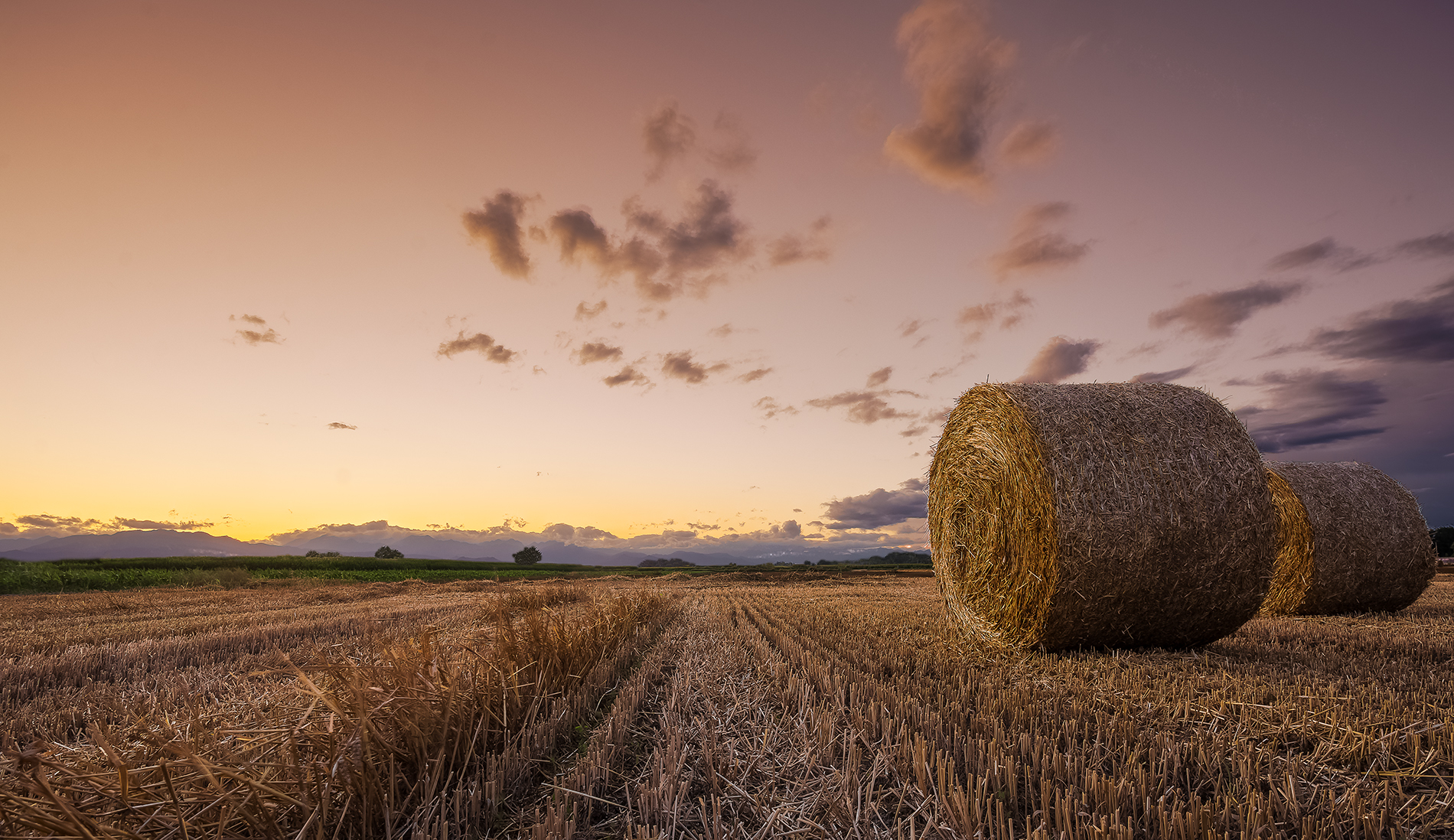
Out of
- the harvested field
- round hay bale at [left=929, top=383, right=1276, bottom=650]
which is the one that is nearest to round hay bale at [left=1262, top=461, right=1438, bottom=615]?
round hay bale at [left=929, top=383, right=1276, bottom=650]

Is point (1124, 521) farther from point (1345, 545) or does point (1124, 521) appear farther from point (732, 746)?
point (1345, 545)

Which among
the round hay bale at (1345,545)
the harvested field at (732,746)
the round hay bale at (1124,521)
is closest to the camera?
the harvested field at (732,746)

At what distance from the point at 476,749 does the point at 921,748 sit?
1.94 meters

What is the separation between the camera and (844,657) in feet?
17.6

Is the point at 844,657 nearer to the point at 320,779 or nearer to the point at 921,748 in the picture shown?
the point at 921,748

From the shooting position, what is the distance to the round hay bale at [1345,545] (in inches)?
391

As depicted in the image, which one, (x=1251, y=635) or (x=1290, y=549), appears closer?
(x=1251, y=635)

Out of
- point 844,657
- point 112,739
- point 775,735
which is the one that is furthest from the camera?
point 844,657

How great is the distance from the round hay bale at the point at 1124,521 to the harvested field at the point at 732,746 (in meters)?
0.85

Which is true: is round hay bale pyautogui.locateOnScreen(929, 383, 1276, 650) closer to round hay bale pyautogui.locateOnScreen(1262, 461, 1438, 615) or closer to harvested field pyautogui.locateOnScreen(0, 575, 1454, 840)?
harvested field pyautogui.locateOnScreen(0, 575, 1454, 840)

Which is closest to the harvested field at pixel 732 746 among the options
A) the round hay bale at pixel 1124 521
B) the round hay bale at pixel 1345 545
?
the round hay bale at pixel 1124 521

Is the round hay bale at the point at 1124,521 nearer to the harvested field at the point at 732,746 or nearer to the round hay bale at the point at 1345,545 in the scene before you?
the harvested field at the point at 732,746

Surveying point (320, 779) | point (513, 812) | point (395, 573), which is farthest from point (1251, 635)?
point (395, 573)

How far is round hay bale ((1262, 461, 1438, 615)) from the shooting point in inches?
391
